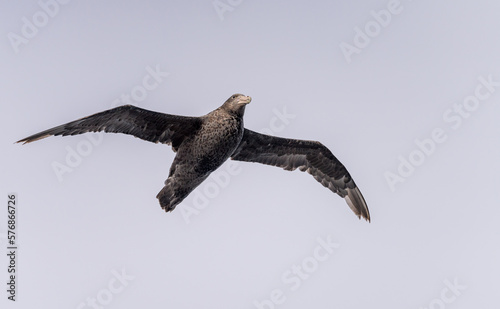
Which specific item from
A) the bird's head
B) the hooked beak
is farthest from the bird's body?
the hooked beak

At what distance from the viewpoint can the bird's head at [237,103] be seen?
1524 centimetres

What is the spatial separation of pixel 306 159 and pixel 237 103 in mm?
3686

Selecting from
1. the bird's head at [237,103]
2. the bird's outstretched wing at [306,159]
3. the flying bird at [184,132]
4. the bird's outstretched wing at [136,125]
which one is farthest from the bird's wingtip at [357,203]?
the bird's outstretched wing at [136,125]

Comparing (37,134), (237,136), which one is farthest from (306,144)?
(37,134)

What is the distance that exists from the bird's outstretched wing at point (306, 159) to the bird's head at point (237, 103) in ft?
5.48

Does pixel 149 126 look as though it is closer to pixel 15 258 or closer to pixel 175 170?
pixel 175 170

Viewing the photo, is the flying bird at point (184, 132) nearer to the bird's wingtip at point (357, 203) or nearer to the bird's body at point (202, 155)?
the bird's body at point (202, 155)

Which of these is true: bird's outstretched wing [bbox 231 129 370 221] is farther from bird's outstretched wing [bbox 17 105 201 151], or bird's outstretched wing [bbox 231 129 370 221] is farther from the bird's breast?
bird's outstretched wing [bbox 17 105 201 151]

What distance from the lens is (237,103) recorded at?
1532 centimetres

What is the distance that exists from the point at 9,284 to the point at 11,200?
2058mm

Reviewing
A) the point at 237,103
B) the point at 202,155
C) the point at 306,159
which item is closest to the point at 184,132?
the point at 202,155

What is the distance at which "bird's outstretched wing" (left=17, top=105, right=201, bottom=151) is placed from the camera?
14.5 metres

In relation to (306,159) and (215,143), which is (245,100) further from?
(306,159)

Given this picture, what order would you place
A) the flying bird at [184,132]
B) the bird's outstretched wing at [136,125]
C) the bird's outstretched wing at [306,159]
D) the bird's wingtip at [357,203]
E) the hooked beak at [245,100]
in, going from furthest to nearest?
the bird's wingtip at [357,203], the bird's outstretched wing at [306,159], the hooked beak at [245,100], the flying bird at [184,132], the bird's outstretched wing at [136,125]
